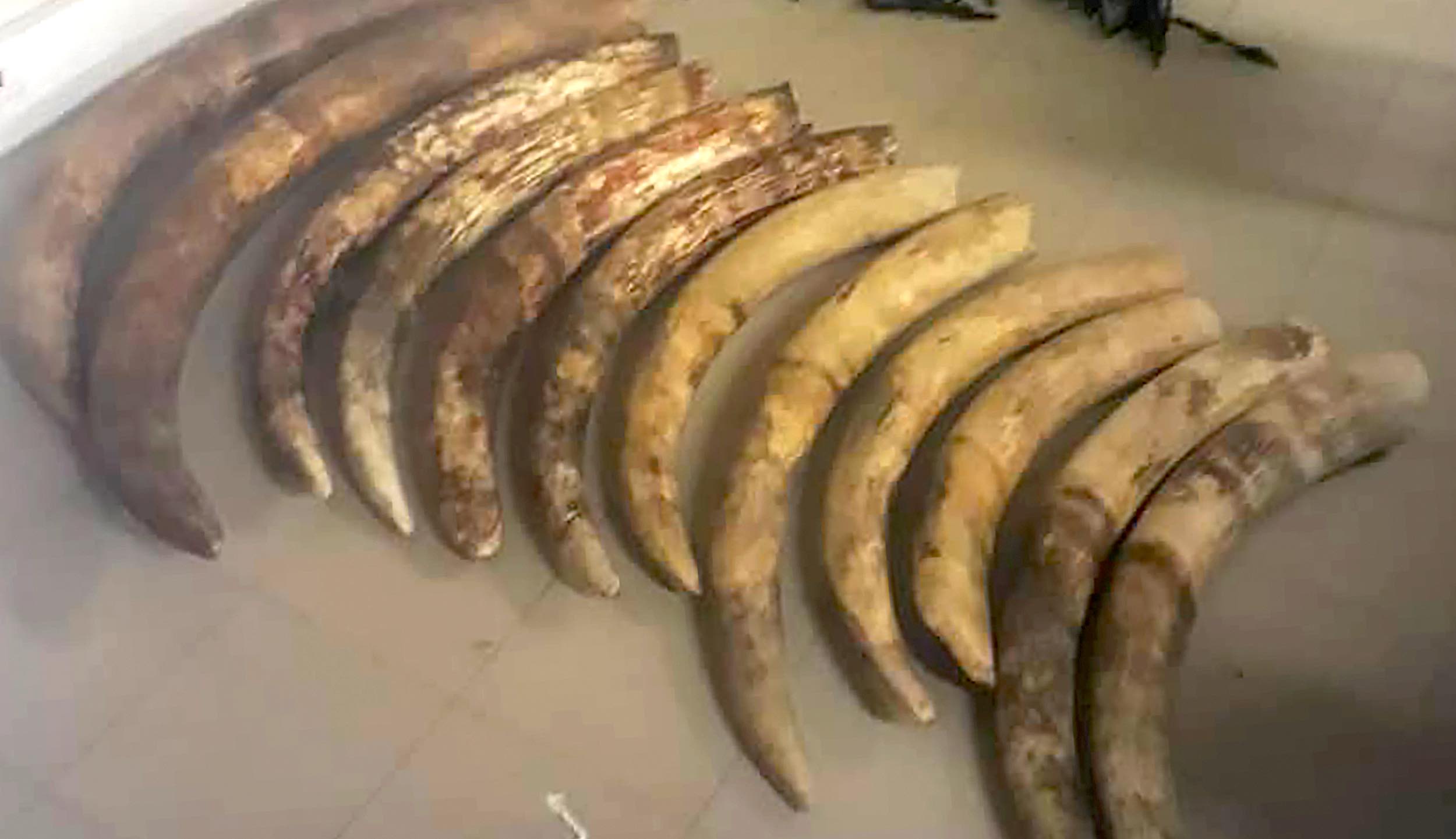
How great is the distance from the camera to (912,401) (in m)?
1.70

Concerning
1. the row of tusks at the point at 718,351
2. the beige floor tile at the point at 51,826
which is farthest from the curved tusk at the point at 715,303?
the beige floor tile at the point at 51,826

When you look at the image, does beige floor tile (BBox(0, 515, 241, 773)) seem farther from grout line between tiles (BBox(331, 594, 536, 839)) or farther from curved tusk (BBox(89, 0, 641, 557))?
grout line between tiles (BBox(331, 594, 536, 839))

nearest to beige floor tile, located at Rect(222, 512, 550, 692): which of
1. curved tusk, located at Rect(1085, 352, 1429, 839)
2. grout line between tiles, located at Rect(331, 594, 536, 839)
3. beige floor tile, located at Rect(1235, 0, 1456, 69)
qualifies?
grout line between tiles, located at Rect(331, 594, 536, 839)

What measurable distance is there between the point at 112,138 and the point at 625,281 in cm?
63

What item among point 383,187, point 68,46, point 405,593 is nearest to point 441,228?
point 383,187

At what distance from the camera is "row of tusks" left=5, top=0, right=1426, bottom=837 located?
1.55 meters

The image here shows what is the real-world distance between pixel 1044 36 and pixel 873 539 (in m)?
0.92

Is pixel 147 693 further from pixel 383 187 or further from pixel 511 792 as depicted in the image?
pixel 383 187

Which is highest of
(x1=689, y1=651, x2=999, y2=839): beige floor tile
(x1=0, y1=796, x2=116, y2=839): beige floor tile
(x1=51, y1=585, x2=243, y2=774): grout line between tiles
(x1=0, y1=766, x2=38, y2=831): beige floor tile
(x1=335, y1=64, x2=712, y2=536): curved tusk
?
(x1=335, y1=64, x2=712, y2=536): curved tusk

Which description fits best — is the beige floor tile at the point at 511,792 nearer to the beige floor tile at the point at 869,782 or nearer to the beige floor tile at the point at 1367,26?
the beige floor tile at the point at 869,782

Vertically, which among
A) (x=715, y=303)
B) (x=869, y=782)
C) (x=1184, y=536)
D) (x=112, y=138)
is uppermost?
(x=112, y=138)

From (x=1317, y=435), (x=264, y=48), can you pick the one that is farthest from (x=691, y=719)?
(x=264, y=48)

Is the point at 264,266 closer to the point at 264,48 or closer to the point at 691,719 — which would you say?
the point at 264,48

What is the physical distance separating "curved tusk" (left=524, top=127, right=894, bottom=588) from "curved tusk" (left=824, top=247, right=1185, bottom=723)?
0.24 m
